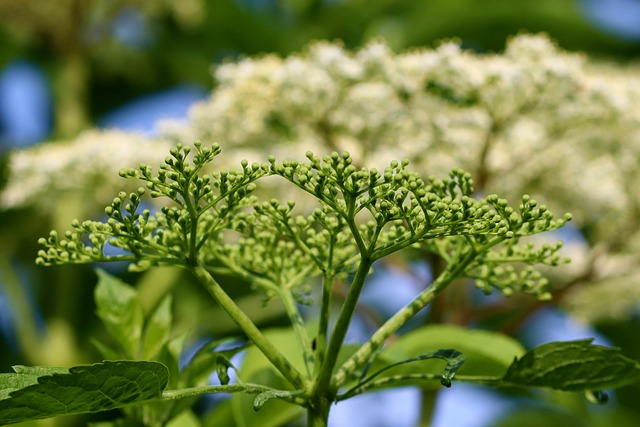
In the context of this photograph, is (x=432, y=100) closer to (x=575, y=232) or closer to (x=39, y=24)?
(x=575, y=232)

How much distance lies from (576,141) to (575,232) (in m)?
0.38

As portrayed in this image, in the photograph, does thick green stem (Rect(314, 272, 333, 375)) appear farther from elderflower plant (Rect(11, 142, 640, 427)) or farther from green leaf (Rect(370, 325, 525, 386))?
green leaf (Rect(370, 325, 525, 386))

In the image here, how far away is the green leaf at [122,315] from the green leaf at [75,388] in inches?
8.4

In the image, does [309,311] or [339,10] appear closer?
[309,311]

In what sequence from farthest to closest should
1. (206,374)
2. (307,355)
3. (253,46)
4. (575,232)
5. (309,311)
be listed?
(253,46) < (309,311) < (575,232) < (206,374) < (307,355)

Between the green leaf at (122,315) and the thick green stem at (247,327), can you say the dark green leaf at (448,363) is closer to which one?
the thick green stem at (247,327)

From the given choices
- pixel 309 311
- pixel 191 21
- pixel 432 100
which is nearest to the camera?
pixel 432 100

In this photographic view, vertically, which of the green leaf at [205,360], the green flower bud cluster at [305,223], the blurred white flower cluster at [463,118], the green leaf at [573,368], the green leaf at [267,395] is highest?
the blurred white flower cluster at [463,118]

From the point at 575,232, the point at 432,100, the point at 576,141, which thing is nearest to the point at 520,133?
the point at 576,141

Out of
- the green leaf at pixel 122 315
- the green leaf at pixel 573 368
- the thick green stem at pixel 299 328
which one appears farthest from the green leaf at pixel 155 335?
the green leaf at pixel 573 368

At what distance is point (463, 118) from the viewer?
1.50m

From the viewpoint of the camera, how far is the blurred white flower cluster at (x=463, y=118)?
1.48m

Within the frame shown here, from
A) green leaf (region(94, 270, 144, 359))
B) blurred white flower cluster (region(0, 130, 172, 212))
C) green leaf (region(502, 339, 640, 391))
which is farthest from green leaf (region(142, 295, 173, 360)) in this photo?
blurred white flower cluster (region(0, 130, 172, 212))

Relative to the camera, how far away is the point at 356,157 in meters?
1.72
